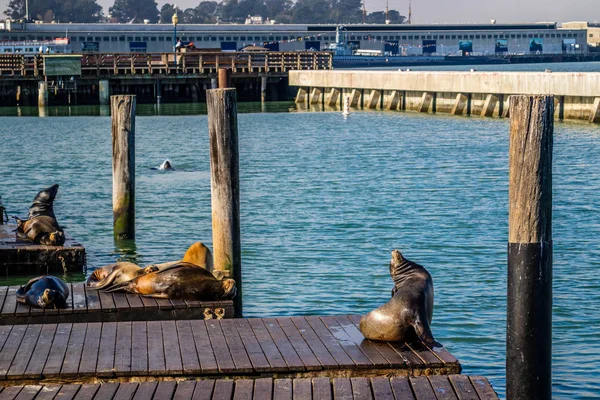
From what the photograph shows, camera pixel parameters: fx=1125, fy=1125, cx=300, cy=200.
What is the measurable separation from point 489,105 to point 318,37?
108015 millimetres

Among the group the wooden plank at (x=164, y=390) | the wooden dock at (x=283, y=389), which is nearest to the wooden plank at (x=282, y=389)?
the wooden dock at (x=283, y=389)

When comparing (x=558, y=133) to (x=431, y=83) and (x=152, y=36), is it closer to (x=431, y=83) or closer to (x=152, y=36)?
(x=431, y=83)

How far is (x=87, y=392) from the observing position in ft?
23.7

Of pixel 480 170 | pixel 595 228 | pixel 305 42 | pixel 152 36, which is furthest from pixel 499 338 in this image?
pixel 305 42

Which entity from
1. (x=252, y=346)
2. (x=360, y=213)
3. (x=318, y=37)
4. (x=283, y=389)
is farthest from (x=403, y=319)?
(x=318, y=37)

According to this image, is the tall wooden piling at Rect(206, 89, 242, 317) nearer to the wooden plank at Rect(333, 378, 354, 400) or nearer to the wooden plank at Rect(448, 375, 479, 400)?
the wooden plank at Rect(333, 378, 354, 400)

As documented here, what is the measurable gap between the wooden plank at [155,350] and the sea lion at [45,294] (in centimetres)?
95

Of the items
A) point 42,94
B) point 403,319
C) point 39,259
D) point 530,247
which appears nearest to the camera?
point 530,247

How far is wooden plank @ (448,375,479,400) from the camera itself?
7051 millimetres

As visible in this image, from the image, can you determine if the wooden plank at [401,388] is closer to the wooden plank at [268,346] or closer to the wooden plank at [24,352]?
the wooden plank at [268,346]

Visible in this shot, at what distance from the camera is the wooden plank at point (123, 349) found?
301 inches

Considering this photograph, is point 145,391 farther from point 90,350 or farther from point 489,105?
point 489,105

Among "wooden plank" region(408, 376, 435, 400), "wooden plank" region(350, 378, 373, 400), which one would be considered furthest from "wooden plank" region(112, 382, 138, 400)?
"wooden plank" region(408, 376, 435, 400)

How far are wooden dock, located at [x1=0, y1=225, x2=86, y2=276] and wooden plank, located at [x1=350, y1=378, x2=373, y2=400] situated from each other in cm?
649
